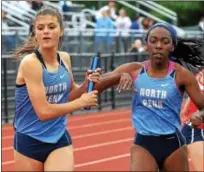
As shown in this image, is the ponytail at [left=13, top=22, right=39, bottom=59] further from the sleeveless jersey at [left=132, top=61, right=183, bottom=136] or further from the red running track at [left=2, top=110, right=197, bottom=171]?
the red running track at [left=2, top=110, right=197, bottom=171]

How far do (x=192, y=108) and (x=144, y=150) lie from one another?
1.52 meters

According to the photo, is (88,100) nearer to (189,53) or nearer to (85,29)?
(189,53)

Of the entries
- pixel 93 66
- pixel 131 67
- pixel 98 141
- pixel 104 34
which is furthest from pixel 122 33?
pixel 93 66

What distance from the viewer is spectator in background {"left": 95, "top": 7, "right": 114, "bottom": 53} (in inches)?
792

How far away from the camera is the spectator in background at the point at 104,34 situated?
66.0ft

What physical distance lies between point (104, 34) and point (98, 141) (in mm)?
7731

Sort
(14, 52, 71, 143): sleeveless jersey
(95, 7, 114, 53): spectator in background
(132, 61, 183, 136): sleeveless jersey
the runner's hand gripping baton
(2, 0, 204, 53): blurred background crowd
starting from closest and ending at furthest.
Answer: the runner's hand gripping baton, (14, 52, 71, 143): sleeveless jersey, (132, 61, 183, 136): sleeveless jersey, (2, 0, 204, 53): blurred background crowd, (95, 7, 114, 53): spectator in background

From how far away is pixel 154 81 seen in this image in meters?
5.60

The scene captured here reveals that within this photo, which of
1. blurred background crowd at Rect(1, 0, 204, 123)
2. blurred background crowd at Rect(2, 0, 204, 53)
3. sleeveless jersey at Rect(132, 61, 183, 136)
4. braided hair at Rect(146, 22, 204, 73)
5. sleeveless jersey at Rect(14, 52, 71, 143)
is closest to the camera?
sleeveless jersey at Rect(14, 52, 71, 143)

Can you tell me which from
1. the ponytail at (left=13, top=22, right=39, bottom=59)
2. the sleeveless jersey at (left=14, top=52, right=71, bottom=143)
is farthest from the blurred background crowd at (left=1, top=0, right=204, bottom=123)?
→ the sleeveless jersey at (left=14, top=52, right=71, bottom=143)

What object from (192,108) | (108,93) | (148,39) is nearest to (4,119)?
(108,93)

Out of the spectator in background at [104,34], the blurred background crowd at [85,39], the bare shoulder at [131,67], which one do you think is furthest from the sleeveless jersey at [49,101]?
the spectator in background at [104,34]

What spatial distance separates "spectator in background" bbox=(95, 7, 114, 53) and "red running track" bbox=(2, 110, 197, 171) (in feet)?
8.67

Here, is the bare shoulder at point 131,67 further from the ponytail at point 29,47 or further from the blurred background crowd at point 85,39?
the blurred background crowd at point 85,39
